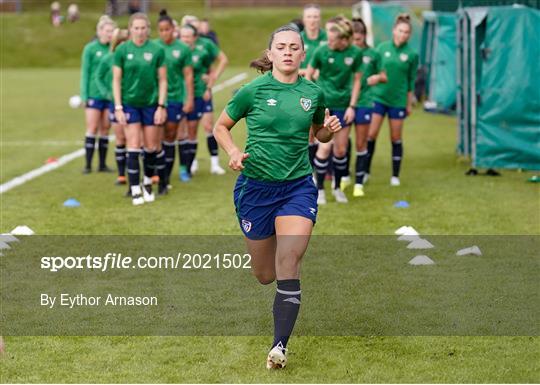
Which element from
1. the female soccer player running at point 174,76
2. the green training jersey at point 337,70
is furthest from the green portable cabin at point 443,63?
the green training jersey at point 337,70

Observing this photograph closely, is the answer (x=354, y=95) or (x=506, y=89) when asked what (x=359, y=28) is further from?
(x=506, y=89)

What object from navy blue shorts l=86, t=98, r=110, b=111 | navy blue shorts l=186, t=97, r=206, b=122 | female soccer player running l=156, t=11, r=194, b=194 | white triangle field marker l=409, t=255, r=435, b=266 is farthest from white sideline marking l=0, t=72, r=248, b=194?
white triangle field marker l=409, t=255, r=435, b=266

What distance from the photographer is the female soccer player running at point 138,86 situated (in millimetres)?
14023

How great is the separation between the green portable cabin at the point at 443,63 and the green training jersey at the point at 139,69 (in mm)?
14449

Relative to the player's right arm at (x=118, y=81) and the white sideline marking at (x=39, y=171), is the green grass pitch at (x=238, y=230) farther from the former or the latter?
the player's right arm at (x=118, y=81)

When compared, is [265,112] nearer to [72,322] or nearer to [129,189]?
[72,322]

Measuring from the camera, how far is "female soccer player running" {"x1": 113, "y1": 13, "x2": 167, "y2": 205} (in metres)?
14.0

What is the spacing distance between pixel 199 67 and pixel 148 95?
255cm

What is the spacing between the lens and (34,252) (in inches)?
447

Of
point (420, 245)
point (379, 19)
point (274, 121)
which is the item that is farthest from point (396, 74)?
point (379, 19)

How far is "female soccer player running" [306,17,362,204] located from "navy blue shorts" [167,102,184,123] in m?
2.31

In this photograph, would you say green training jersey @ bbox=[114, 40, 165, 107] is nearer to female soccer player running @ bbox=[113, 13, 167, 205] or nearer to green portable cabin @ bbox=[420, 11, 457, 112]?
female soccer player running @ bbox=[113, 13, 167, 205]

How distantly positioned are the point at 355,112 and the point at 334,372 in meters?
8.13

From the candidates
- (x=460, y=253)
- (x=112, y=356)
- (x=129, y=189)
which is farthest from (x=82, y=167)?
(x=112, y=356)
